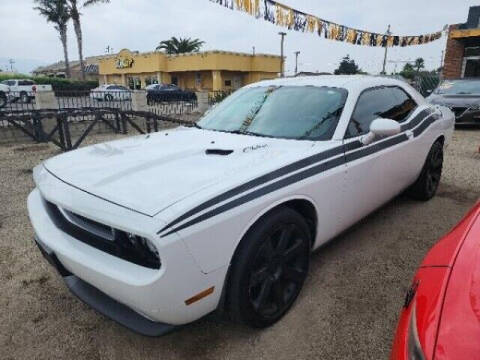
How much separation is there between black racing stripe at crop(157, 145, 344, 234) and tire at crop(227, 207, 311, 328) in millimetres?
226

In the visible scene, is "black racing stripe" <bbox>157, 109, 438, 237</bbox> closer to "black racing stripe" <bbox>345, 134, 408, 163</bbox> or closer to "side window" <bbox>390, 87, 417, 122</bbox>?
"black racing stripe" <bbox>345, 134, 408, 163</bbox>

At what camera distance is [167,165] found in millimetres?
2236

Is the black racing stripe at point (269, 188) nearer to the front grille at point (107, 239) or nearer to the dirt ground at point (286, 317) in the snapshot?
the front grille at point (107, 239)

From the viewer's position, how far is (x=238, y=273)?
197 cm

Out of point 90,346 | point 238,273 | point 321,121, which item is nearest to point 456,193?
point 321,121

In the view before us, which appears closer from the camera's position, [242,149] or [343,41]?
[242,149]

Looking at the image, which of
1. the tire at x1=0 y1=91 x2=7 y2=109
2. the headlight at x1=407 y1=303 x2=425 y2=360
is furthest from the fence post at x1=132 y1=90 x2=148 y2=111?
the headlight at x1=407 y1=303 x2=425 y2=360

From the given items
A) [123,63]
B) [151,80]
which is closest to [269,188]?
[151,80]

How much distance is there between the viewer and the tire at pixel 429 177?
4.18 meters

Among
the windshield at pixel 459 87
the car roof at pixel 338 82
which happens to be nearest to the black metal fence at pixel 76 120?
the car roof at pixel 338 82

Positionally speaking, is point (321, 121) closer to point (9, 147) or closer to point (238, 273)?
point (238, 273)

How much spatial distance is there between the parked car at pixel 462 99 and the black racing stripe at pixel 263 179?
28.7ft

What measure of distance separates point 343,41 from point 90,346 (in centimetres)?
1515

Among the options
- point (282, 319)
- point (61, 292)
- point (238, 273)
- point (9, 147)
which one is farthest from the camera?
point (9, 147)
